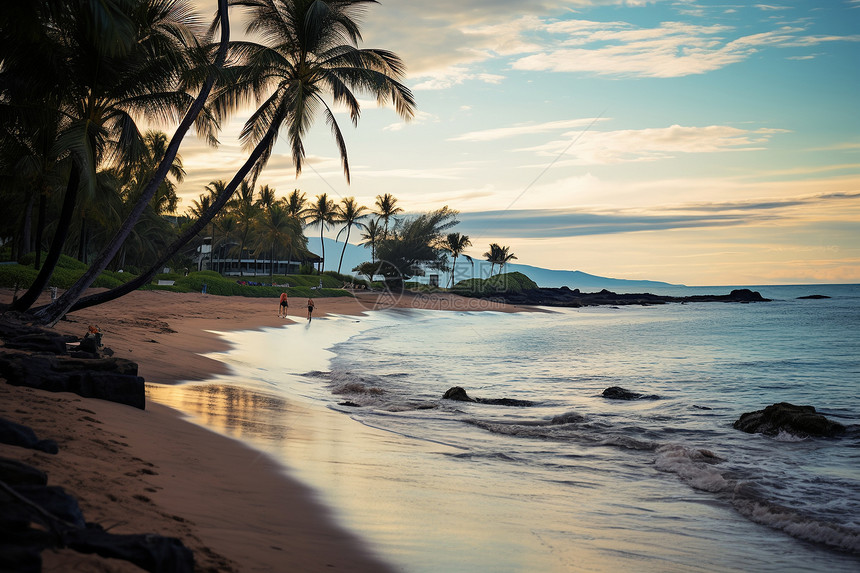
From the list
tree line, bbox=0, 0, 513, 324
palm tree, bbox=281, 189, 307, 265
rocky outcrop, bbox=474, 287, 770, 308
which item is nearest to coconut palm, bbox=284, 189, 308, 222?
palm tree, bbox=281, 189, 307, 265

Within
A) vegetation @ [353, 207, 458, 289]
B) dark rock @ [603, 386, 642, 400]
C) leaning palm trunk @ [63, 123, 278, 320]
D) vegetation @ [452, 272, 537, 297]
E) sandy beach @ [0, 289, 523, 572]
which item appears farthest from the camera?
vegetation @ [452, 272, 537, 297]

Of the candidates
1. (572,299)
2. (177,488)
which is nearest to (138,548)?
(177,488)

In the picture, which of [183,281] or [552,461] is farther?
[183,281]

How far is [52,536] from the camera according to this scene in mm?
2764

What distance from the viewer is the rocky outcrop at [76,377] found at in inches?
263

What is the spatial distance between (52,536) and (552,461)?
638 centimetres

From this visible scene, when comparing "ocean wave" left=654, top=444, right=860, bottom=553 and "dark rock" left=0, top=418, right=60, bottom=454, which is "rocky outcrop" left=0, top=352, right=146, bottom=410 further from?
"ocean wave" left=654, top=444, right=860, bottom=553

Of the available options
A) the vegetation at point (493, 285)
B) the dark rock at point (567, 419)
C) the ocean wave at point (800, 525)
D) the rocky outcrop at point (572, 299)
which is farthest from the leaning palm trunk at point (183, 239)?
the vegetation at point (493, 285)

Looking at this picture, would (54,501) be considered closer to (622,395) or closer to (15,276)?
(622,395)

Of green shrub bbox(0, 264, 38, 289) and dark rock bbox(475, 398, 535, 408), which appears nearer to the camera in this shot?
dark rock bbox(475, 398, 535, 408)

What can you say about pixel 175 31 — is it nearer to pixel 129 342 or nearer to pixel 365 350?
pixel 129 342

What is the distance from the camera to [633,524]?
18.2ft

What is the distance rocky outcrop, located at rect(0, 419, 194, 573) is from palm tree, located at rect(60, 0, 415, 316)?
13.0m

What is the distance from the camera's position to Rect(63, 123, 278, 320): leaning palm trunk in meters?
13.8
